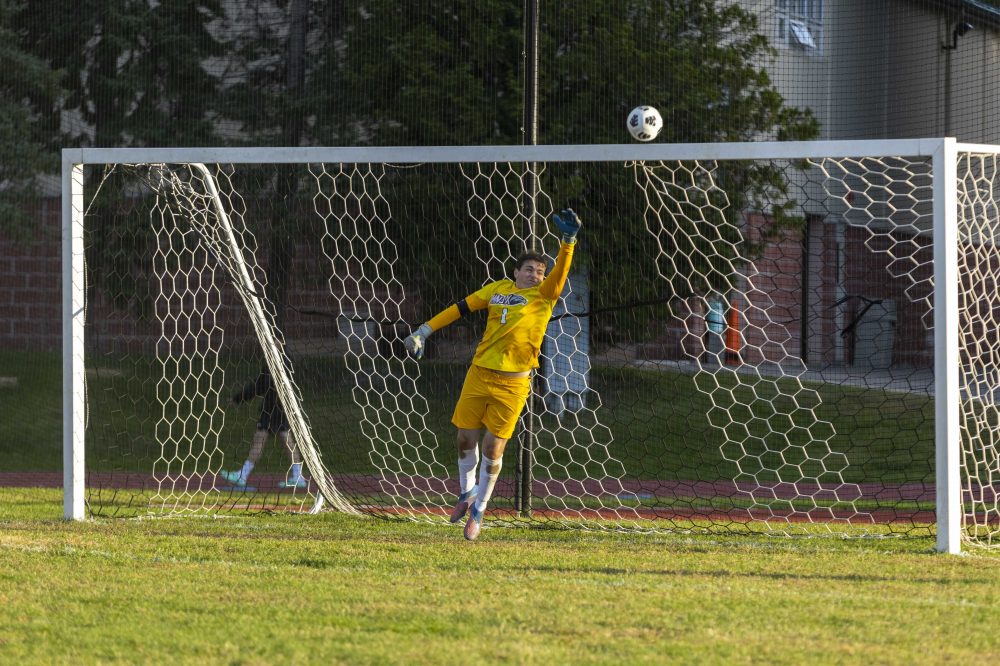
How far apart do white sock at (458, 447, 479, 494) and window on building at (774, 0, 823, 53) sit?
32.2ft

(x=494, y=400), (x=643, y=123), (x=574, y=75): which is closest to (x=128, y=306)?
(x=574, y=75)

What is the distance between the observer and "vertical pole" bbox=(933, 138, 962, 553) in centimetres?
636

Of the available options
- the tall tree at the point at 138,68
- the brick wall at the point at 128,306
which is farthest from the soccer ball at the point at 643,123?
the tall tree at the point at 138,68

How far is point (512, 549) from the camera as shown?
6.57 meters

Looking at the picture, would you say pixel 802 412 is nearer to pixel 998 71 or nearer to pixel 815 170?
pixel 815 170

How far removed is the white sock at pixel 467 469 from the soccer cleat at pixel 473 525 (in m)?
0.26

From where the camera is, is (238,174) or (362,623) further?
(238,174)

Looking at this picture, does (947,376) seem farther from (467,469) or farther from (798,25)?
(798,25)

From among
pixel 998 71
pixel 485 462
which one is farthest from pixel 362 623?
pixel 998 71

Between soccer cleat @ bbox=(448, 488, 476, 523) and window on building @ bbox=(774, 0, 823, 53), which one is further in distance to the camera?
window on building @ bbox=(774, 0, 823, 53)

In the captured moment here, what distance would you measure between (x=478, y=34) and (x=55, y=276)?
6612mm

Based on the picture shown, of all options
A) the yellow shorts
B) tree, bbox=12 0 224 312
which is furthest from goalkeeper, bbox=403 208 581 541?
tree, bbox=12 0 224 312

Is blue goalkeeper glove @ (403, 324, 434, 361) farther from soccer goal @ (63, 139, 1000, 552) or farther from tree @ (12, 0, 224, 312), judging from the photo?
tree @ (12, 0, 224, 312)

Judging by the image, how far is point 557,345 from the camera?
9.50 meters
